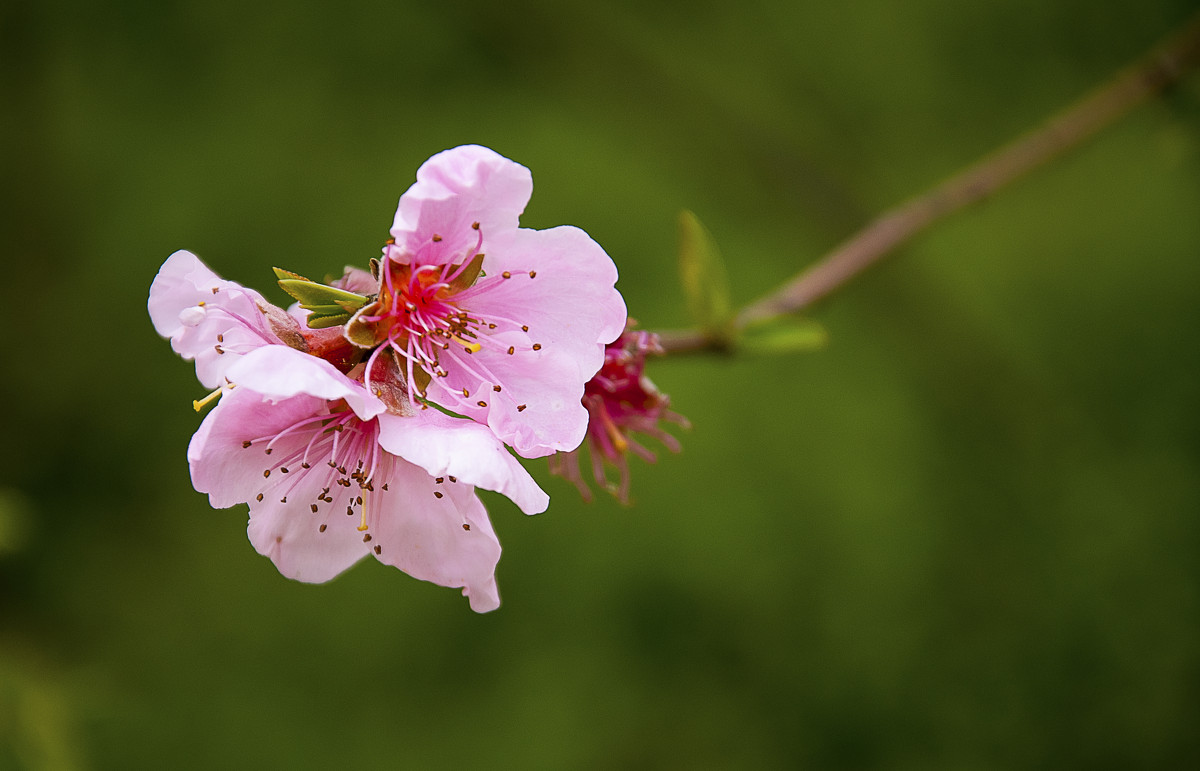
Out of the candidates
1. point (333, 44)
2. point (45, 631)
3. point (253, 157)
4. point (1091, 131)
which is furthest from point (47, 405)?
point (1091, 131)

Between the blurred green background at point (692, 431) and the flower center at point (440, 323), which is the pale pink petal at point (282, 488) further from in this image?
the blurred green background at point (692, 431)

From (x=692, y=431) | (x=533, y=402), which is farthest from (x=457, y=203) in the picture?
(x=692, y=431)

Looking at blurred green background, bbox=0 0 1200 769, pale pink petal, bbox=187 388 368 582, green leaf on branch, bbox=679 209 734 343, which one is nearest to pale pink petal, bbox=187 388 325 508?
pale pink petal, bbox=187 388 368 582

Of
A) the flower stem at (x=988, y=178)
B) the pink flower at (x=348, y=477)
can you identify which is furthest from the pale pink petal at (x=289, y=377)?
the flower stem at (x=988, y=178)

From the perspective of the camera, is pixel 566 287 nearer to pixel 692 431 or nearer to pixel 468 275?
pixel 468 275

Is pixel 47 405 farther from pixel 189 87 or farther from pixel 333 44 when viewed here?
pixel 333 44

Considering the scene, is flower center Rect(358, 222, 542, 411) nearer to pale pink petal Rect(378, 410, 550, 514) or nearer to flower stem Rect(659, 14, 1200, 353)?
pale pink petal Rect(378, 410, 550, 514)
